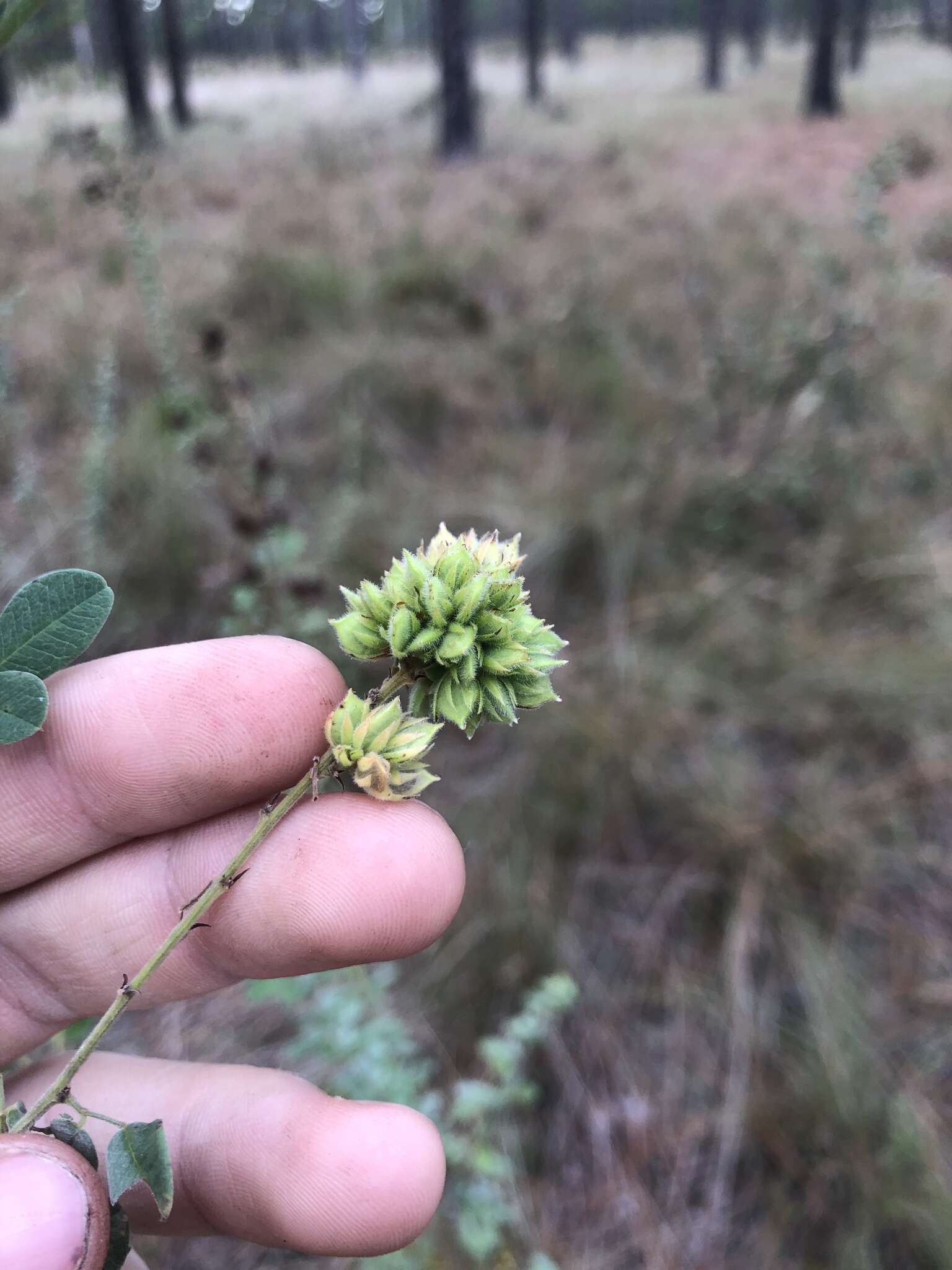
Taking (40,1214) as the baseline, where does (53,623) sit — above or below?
above

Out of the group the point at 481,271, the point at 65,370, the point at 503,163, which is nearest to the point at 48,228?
the point at 65,370

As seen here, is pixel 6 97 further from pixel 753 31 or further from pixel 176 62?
pixel 753 31

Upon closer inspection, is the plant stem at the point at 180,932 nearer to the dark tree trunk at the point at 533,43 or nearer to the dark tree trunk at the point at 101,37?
the dark tree trunk at the point at 101,37

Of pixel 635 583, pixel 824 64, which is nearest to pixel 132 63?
pixel 824 64

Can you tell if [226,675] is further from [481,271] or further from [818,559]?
[481,271]

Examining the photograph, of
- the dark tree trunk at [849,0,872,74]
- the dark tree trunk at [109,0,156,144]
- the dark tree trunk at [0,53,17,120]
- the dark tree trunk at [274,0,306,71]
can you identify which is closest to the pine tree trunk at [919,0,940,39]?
the dark tree trunk at [849,0,872,74]

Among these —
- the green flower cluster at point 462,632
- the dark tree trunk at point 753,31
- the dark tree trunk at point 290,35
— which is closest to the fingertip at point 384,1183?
the green flower cluster at point 462,632
